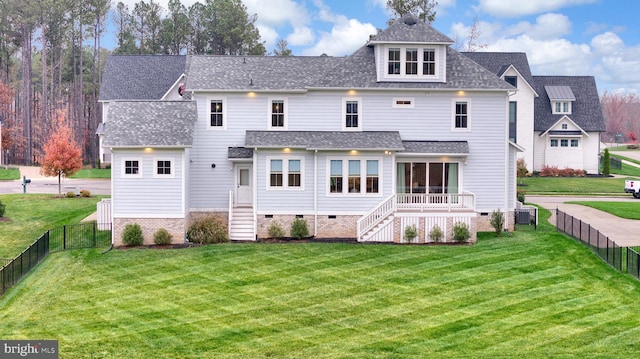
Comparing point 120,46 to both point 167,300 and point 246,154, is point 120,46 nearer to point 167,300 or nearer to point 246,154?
point 246,154

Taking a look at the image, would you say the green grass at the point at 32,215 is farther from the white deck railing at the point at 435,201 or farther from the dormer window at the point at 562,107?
the dormer window at the point at 562,107

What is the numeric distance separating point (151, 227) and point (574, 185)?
3805 cm

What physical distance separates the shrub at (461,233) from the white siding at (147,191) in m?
11.4

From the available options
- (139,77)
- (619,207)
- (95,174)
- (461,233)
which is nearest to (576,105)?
(619,207)

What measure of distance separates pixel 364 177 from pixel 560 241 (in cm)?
874

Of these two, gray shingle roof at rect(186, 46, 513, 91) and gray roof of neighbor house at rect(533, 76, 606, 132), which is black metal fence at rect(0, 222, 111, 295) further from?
gray roof of neighbor house at rect(533, 76, 606, 132)

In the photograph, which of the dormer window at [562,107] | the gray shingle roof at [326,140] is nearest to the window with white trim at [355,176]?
the gray shingle roof at [326,140]

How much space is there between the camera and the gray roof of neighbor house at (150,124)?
1203 inches

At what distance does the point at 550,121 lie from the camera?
6669 cm

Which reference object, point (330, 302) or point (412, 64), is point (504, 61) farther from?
point (330, 302)

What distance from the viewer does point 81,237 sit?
32.2 meters

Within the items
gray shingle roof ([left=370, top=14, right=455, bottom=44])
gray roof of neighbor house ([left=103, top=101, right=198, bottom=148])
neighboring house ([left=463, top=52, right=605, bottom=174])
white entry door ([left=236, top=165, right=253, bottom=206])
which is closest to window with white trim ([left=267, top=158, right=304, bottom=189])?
white entry door ([left=236, top=165, right=253, bottom=206])

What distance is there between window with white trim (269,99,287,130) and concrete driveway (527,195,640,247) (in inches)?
578

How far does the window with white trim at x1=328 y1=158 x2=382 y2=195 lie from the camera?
3206 centimetres
